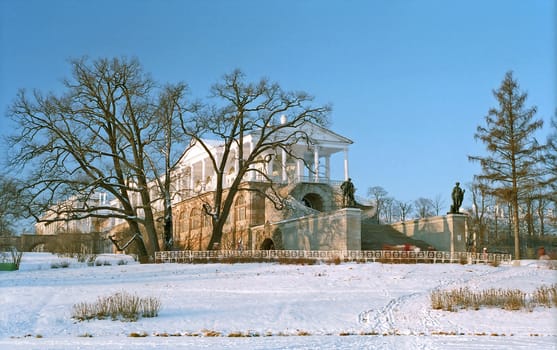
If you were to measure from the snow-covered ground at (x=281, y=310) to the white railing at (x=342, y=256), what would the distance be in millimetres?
1633

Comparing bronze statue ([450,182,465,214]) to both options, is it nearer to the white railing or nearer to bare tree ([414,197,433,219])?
the white railing

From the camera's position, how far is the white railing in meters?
30.0

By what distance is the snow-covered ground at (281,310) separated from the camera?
49.2 feet

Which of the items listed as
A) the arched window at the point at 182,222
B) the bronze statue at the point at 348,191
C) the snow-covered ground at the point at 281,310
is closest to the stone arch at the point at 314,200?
the arched window at the point at 182,222

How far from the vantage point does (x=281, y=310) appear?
19.6 m

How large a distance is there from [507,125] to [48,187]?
23.6 meters

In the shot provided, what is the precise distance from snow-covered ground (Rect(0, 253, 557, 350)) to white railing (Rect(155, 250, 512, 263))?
64.3 inches

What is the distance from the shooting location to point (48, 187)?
34000 mm

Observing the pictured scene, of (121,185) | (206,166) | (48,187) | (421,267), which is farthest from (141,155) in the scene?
(206,166)

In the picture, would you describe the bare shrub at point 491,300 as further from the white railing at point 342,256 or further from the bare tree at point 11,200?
the bare tree at point 11,200

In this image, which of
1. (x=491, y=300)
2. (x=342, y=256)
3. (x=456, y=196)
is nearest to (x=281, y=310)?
(x=491, y=300)

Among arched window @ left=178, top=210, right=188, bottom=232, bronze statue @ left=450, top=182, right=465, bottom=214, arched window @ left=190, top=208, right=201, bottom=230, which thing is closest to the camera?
bronze statue @ left=450, top=182, right=465, bottom=214

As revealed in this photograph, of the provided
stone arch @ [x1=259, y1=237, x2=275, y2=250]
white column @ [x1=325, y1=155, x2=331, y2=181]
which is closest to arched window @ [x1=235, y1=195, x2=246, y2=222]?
stone arch @ [x1=259, y1=237, x2=275, y2=250]

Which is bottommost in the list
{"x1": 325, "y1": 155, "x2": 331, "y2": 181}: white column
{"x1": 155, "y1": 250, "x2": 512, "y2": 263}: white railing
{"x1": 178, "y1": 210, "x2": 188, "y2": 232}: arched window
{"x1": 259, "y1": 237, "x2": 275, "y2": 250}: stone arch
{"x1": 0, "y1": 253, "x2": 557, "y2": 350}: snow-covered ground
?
{"x1": 0, "y1": 253, "x2": 557, "y2": 350}: snow-covered ground
